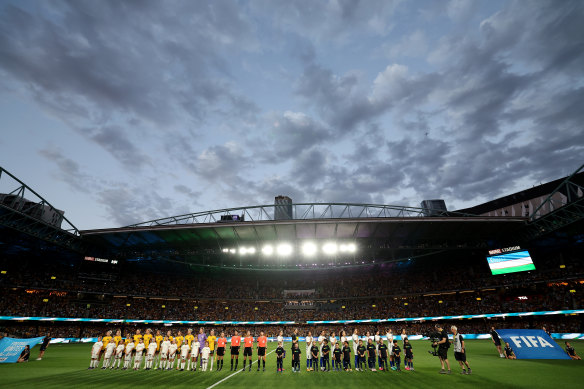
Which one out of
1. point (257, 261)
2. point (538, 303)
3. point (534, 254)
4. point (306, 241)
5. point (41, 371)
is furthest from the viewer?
point (257, 261)

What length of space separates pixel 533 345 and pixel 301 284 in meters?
42.2

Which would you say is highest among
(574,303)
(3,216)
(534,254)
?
(3,216)

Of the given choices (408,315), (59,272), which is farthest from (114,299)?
(408,315)

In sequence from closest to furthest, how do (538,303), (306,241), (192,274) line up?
(306,241)
(538,303)
(192,274)

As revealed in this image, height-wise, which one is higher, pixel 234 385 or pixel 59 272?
pixel 59 272

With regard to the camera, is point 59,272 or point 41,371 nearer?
point 41,371

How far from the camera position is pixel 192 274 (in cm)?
5384

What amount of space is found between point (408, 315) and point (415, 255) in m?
11.3

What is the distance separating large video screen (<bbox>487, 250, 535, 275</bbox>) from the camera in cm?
3134

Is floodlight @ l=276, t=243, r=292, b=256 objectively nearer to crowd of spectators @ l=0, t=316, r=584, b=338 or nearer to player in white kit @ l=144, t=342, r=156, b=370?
crowd of spectators @ l=0, t=316, r=584, b=338

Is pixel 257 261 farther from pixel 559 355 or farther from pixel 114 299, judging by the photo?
pixel 559 355

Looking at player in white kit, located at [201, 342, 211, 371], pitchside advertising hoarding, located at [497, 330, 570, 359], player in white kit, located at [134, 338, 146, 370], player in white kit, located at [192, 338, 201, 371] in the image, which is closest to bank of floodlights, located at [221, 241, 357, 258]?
pitchside advertising hoarding, located at [497, 330, 570, 359]

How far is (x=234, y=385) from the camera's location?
33.9ft

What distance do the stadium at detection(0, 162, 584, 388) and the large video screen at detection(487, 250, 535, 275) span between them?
0.39 ft
